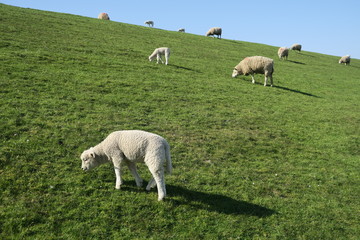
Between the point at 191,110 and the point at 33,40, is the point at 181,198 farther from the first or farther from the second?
the point at 33,40

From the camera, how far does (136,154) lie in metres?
7.19

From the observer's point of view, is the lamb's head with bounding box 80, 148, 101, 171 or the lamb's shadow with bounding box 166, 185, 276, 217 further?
the lamb's head with bounding box 80, 148, 101, 171

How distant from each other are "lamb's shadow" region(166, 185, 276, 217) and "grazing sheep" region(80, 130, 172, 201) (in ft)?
2.36

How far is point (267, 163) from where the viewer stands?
11.0 metres

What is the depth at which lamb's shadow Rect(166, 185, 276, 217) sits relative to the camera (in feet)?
25.6

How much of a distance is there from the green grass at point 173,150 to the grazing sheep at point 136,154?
0.59m

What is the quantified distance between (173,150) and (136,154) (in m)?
3.73

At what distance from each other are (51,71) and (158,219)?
46.9 ft

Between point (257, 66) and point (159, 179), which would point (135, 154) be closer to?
point (159, 179)

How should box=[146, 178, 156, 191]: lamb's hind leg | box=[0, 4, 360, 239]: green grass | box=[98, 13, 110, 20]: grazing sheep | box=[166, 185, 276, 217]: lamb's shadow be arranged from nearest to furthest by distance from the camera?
1. box=[0, 4, 360, 239]: green grass
2. box=[166, 185, 276, 217]: lamb's shadow
3. box=[146, 178, 156, 191]: lamb's hind leg
4. box=[98, 13, 110, 20]: grazing sheep

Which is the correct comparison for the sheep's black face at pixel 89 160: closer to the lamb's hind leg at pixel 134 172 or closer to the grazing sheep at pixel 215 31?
the lamb's hind leg at pixel 134 172

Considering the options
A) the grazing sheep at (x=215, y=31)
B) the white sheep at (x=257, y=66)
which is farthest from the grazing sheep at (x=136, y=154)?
the grazing sheep at (x=215, y=31)

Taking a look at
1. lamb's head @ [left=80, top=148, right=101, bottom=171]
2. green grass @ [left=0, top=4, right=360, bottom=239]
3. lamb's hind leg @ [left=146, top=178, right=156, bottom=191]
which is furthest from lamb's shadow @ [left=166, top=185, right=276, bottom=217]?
lamb's head @ [left=80, top=148, right=101, bottom=171]

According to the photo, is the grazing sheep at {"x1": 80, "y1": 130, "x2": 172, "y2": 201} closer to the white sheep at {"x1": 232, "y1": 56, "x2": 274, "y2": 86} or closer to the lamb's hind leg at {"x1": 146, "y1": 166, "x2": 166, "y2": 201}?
the lamb's hind leg at {"x1": 146, "y1": 166, "x2": 166, "y2": 201}
